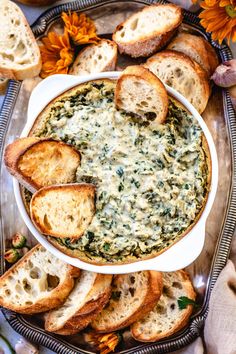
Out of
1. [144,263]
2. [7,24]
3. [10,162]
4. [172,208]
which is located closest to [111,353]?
[144,263]

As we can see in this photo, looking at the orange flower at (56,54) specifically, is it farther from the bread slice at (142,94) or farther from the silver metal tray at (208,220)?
the bread slice at (142,94)

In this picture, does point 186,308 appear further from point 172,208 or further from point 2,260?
point 2,260

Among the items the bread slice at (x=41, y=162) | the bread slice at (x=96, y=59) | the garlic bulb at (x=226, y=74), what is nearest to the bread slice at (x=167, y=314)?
the bread slice at (x=41, y=162)

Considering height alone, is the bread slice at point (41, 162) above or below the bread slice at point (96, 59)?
below

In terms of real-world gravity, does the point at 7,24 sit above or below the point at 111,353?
above

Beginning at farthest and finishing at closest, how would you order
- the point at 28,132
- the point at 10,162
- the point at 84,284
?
the point at 84,284, the point at 28,132, the point at 10,162

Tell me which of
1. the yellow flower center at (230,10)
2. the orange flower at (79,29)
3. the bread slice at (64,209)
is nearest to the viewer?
the bread slice at (64,209)
